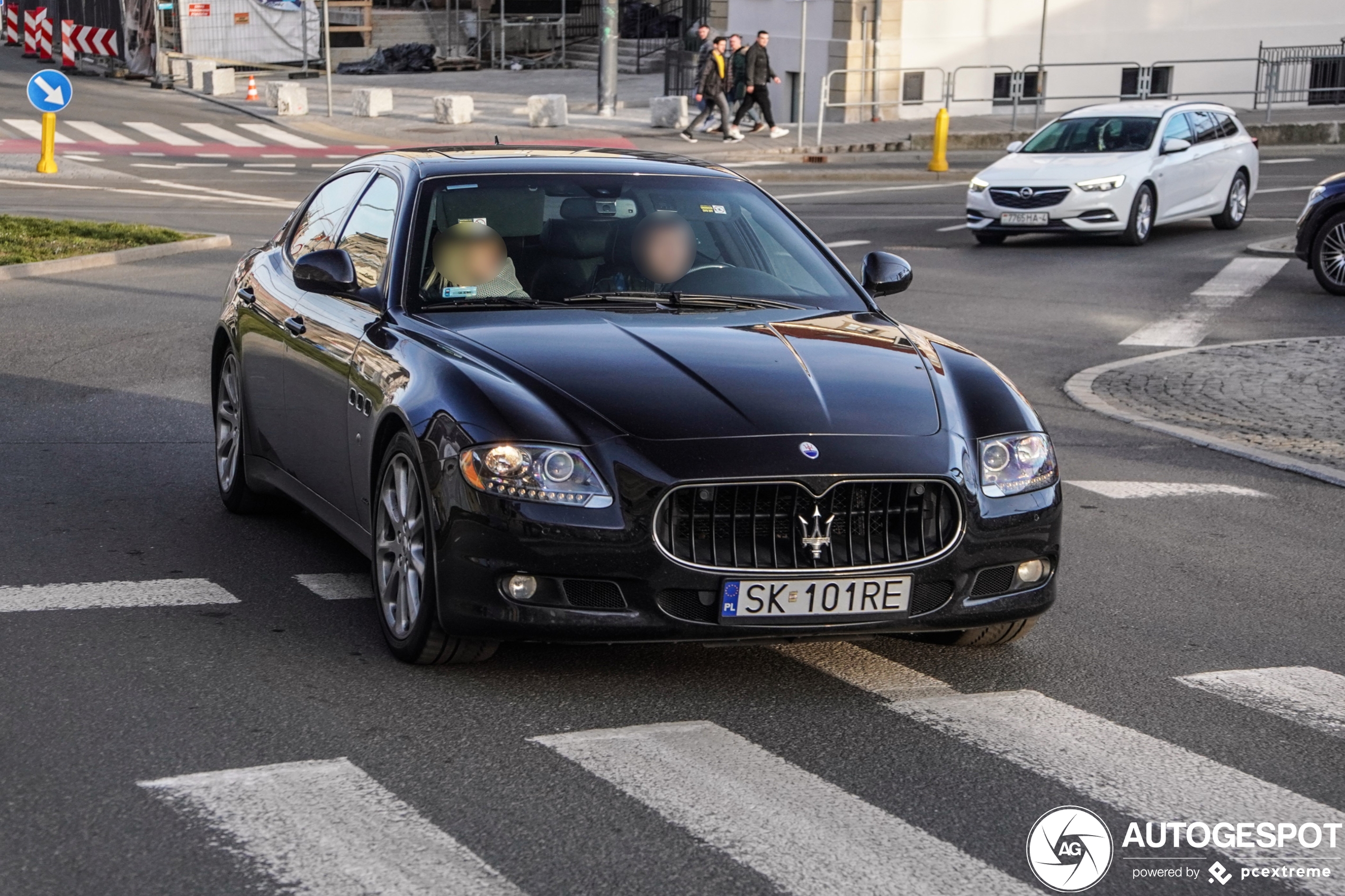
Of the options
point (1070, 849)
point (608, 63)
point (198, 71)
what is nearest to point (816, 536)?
point (1070, 849)

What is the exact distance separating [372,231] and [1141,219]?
16041 mm

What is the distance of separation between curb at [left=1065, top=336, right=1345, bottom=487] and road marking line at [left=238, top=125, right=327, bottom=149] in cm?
2353

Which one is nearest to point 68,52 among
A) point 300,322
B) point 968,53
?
point 968,53

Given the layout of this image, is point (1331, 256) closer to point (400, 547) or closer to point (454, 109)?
point (400, 547)

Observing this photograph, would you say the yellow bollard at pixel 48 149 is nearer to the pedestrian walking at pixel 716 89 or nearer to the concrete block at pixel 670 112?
the pedestrian walking at pixel 716 89

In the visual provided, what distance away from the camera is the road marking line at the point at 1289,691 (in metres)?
5.52

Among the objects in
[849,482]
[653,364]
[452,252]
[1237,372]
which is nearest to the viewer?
[849,482]

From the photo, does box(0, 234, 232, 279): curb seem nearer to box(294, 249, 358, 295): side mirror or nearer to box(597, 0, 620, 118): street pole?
box(294, 249, 358, 295): side mirror

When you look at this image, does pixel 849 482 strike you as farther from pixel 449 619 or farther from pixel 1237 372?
pixel 1237 372

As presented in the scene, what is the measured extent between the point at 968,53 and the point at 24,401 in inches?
1274

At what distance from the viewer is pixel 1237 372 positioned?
13070mm

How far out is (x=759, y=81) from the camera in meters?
35.6

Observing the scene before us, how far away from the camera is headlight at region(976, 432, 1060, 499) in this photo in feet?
18.4

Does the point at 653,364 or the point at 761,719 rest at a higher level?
the point at 653,364
